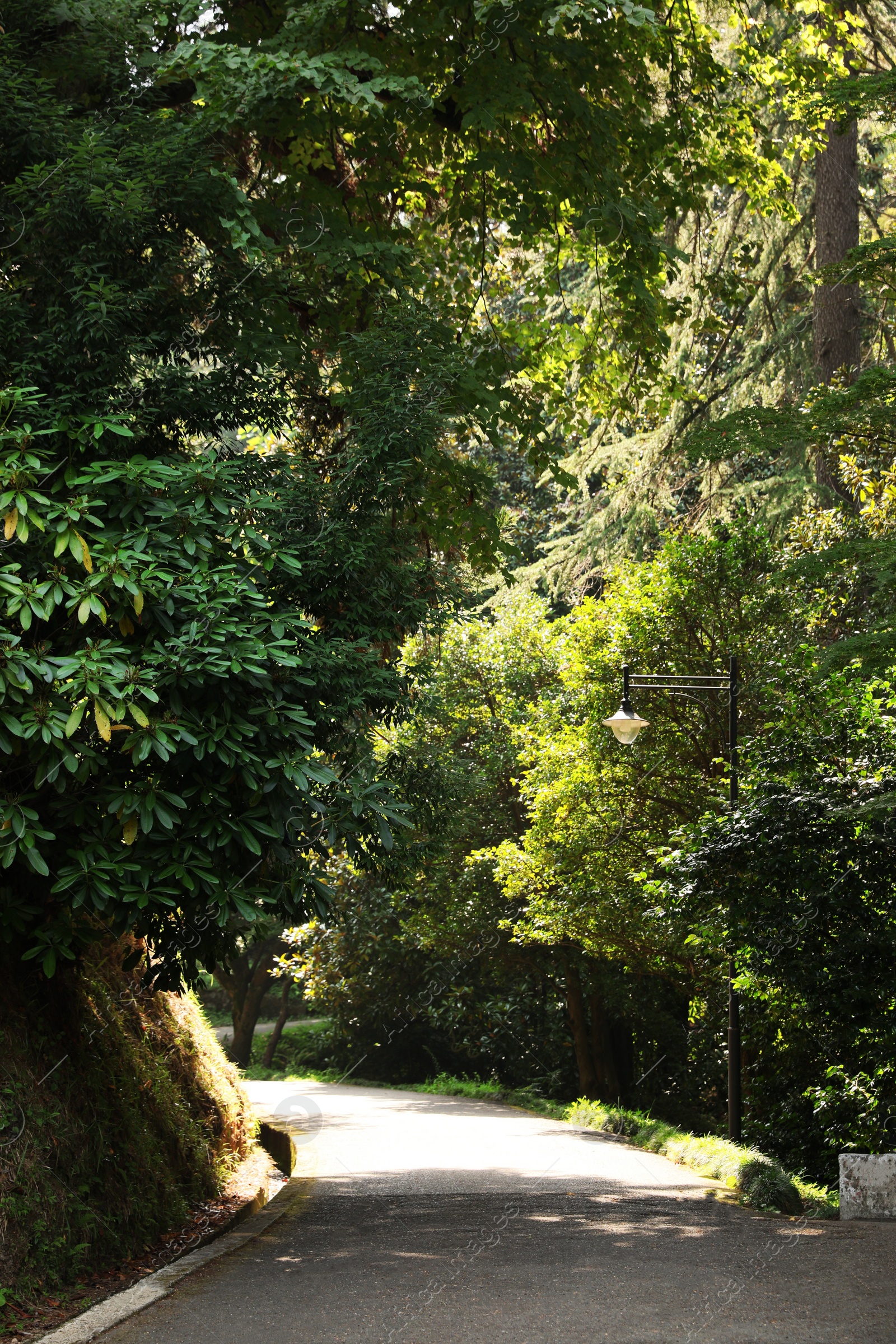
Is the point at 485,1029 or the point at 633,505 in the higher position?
the point at 633,505

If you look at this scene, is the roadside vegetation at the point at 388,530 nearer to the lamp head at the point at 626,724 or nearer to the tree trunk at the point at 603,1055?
the lamp head at the point at 626,724

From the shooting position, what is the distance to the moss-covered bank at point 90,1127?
6.41m

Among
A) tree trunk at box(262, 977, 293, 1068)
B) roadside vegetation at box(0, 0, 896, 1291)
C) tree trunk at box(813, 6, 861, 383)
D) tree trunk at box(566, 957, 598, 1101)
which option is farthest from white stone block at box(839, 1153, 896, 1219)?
tree trunk at box(262, 977, 293, 1068)

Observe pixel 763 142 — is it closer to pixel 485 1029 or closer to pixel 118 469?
pixel 118 469

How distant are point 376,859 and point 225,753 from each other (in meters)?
3.00

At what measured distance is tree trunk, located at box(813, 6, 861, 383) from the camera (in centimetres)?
1728

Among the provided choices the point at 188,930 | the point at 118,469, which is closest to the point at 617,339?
the point at 118,469

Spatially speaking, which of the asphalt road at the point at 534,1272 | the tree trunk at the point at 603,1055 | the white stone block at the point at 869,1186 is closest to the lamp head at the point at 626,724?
the asphalt road at the point at 534,1272

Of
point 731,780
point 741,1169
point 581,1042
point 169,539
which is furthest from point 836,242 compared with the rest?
point 169,539

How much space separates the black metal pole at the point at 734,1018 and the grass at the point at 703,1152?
0.25 metres

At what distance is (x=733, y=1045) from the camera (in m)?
12.1

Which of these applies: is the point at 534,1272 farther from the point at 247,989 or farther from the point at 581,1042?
the point at 247,989

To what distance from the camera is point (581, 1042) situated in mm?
21547

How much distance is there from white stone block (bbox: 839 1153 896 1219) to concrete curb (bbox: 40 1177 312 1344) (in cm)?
425
